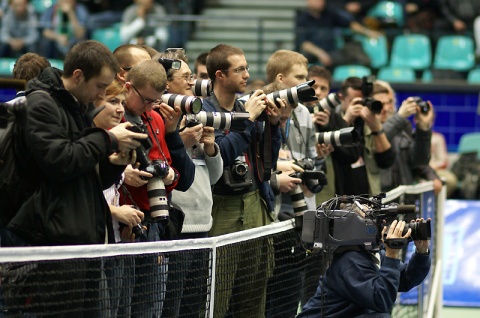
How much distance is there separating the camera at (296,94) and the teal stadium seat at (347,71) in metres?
8.90

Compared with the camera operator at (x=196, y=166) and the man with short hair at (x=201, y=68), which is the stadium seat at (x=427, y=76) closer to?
the man with short hair at (x=201, y=68)

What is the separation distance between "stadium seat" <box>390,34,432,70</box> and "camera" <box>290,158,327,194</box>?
9.24 metres

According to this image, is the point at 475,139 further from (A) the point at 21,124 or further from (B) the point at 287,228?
(A) the point at 21,124

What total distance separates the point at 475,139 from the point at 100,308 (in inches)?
440

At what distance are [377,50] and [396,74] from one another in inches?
17.3

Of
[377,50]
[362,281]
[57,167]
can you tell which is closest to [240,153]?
[362,281]

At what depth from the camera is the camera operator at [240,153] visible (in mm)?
6812

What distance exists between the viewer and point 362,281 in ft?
19.5

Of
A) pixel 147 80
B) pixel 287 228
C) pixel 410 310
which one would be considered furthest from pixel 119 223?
pixel 410 310

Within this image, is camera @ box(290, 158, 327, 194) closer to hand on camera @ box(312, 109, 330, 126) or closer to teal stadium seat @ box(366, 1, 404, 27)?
hand on camera @ box(312, 109, 330, 126)

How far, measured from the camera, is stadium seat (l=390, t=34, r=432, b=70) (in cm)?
1689

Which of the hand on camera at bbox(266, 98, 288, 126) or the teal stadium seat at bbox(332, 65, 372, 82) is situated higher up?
the hand on camera at bbox(266, 98, 288, 126)

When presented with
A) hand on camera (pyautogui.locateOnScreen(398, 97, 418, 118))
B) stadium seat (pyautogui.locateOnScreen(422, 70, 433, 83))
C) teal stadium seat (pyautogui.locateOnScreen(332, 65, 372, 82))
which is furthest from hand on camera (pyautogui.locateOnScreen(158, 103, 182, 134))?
stadium seat (pyautogui.locateOnScreen(422, 70, 433, 83))

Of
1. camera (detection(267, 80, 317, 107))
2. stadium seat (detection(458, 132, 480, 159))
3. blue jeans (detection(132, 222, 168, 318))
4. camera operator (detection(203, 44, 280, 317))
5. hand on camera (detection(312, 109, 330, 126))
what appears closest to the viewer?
blue jeans (detection(132, 222, 168, 318))
